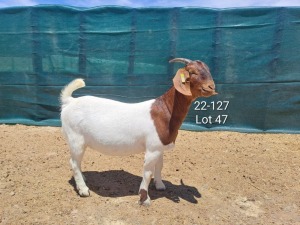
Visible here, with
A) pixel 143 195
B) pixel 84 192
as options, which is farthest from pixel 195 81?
pixel 84 192

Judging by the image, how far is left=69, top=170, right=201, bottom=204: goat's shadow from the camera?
415 cm

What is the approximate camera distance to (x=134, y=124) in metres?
3.71

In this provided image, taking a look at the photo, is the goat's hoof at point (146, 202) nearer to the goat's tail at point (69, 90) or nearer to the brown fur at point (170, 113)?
the brown fur at point (170, 113)

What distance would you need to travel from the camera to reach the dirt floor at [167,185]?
3.68 m

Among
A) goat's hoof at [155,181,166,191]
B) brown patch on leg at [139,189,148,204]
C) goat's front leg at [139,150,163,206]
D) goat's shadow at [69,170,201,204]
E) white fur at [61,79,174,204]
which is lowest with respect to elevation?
goat's shadow at [69,170,201,204]

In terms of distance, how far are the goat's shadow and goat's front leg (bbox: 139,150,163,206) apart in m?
0.26

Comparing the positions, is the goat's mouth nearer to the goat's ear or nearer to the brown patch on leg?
the goat's ear

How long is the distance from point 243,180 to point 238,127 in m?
2.48

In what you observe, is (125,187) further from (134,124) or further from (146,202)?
(134,124)

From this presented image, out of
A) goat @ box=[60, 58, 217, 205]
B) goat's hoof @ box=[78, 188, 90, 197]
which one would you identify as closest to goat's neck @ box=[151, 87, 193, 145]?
goat @ box=[60, 58, 217, 205]

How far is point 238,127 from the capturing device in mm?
7031

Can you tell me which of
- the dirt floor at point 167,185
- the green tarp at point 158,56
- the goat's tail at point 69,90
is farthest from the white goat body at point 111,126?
the green tarp at point 158,56

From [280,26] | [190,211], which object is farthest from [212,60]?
[190,211]

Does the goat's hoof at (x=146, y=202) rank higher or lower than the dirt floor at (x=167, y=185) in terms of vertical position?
higher
